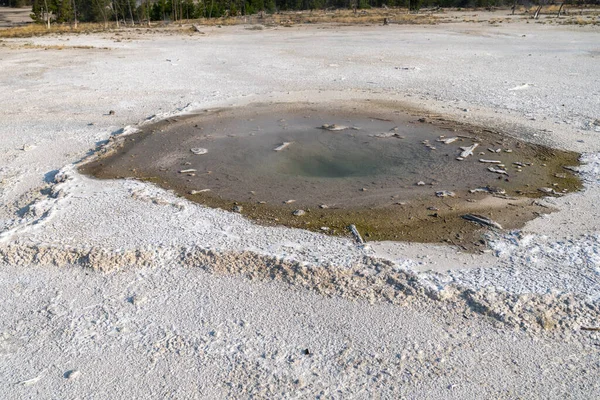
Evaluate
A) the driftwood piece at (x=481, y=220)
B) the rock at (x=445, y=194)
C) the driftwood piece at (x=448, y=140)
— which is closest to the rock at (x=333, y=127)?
the driftwood piece at (x=448, y=140)

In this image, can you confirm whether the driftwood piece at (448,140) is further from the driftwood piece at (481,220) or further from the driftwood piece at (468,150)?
the driftwood piece at (481,220)

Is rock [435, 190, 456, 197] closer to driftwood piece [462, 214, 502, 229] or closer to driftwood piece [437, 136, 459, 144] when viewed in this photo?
driftwood piece [462, 214, 502, 229]

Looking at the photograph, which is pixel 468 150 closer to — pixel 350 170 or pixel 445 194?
pixel 445 194

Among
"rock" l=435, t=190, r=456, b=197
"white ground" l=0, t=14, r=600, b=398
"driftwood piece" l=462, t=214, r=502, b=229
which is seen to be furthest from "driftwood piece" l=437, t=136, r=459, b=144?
"driftwood piece" l=462, t=214, r=502, b=229

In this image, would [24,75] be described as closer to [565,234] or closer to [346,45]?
[346,45]

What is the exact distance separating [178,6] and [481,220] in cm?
4307

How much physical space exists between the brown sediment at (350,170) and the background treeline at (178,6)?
30923 millimetres

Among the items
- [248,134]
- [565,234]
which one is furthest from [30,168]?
[565,234]

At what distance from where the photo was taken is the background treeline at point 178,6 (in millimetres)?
39031

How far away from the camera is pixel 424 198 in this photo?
5.41 m

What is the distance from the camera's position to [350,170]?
6.23 metres

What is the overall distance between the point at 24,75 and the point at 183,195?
969 cm

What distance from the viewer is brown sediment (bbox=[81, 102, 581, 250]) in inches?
197

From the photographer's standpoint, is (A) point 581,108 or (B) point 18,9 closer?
(A) point 581,108
